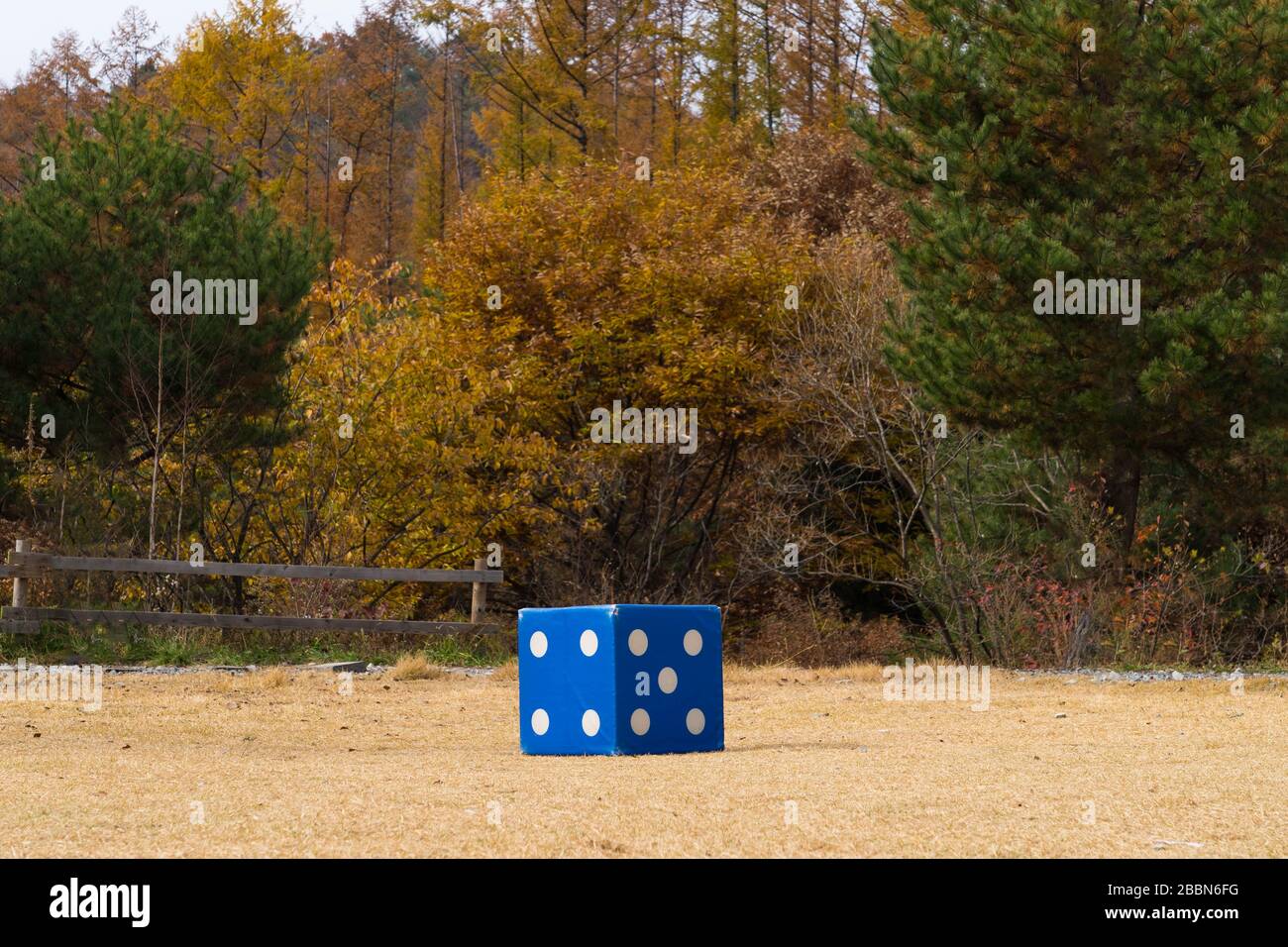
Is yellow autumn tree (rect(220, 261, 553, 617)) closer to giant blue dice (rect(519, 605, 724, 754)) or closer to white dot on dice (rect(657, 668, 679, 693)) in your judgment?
giant blue dice (rect(519, 605, 724, 754))

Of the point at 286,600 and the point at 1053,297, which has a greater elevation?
the point at 1053,297

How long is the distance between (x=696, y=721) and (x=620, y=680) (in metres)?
0.70

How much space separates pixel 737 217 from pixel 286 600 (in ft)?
34.8

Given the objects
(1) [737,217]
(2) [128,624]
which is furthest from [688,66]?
(2) [128,624]

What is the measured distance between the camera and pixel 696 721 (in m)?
9.27

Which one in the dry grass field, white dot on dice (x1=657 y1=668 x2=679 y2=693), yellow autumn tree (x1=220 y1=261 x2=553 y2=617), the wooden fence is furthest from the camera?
yellow autumn tree (x1=220 y1=261 x2=553 y2=617)

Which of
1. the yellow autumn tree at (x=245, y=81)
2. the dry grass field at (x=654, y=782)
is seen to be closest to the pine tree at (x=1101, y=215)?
the dry grass field at (x=654, y=782)

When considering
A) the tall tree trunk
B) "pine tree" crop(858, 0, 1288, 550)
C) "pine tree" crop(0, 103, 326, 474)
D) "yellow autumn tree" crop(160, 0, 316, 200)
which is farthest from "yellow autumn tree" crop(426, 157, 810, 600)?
"yellow autumn tree" crop(160, 0, 316, 200)

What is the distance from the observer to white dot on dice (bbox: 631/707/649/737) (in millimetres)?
8914

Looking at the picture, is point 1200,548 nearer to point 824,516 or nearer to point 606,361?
point 824,516

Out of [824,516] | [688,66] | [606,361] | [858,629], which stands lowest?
[858,629]

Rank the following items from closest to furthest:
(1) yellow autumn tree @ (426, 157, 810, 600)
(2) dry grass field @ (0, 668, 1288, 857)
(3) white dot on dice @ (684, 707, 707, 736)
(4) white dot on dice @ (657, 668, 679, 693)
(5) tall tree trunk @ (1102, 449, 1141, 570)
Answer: (2) dry grass field @ (0, 668, 1288, 857) < (4) white dot on dice @ (657, 668, 679, 693) < (3) white dot on dice @ (684, 707, 707, 736) < (5) tall tree trunk @ (1102, 449, 1141, 570) < (1) yellow autumn tree @ (426, 157, 810, 600)

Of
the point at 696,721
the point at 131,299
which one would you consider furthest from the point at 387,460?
the point at 696,721
